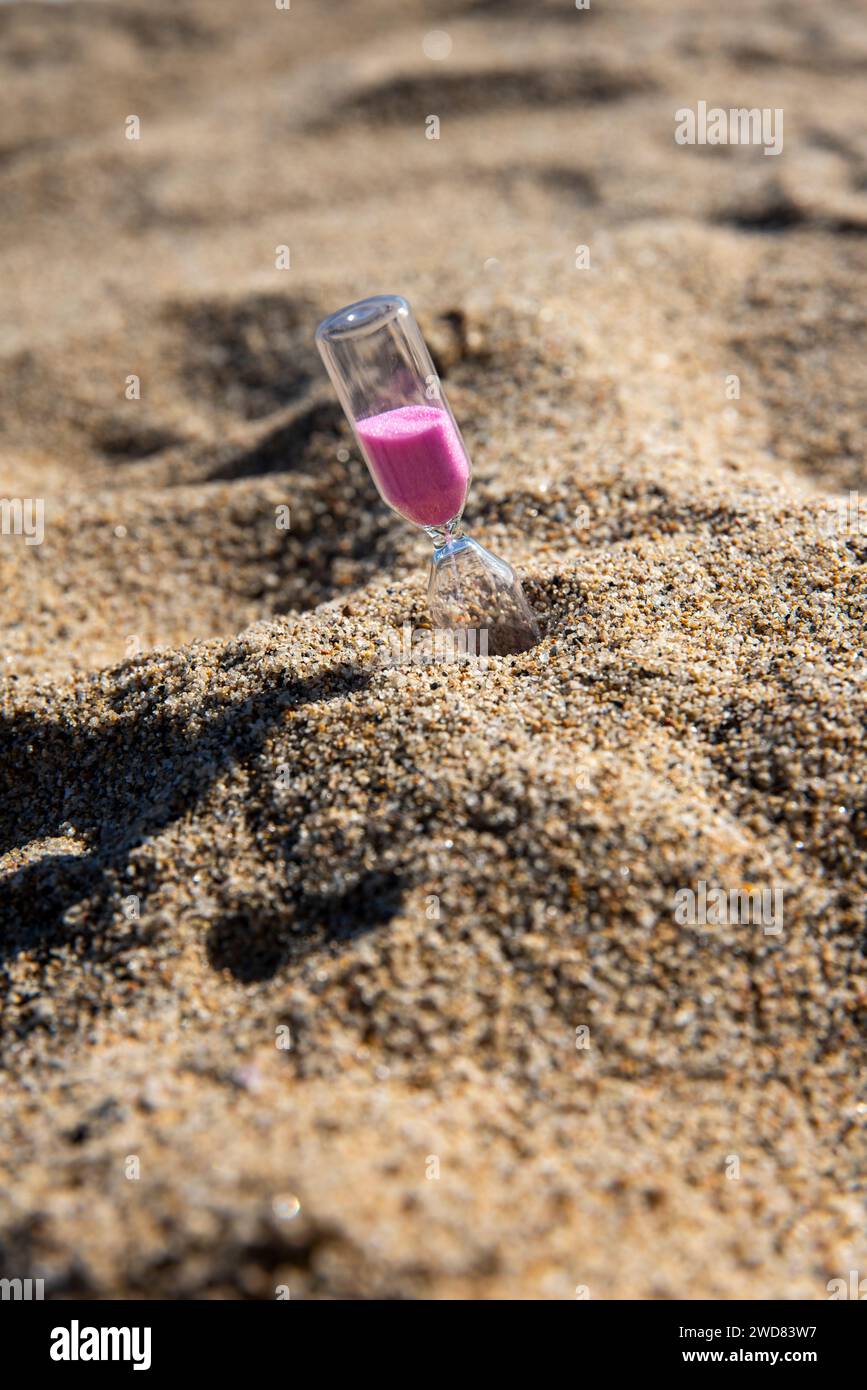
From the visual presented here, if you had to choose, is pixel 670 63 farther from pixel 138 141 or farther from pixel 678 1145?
pixel 678 1145

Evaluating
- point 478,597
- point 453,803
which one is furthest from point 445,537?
point 453,803

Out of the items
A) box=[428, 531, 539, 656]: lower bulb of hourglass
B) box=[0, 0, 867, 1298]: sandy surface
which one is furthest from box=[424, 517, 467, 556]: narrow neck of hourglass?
box=[0, 0, 867, 1298]: sandy surface

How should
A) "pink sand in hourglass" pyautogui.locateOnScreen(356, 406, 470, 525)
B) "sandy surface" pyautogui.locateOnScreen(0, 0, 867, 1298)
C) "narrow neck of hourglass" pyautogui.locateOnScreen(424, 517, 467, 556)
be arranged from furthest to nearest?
"narrow neck of hourglass" pyautogui.locateOnScreen(424, 517, 467, 556) < "pink sand in hourglass" pyautogui.locateOnScreen(356, 406, 470, 525) < "sandy surface" pyautogui.locateOnScreen(0, 0, 867, 1298)

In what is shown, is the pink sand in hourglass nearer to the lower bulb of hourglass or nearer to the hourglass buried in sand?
the hourglass buried in sand

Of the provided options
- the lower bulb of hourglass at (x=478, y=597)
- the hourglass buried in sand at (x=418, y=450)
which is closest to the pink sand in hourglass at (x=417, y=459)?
the hourglass buried in sand at (x=418, y=450)

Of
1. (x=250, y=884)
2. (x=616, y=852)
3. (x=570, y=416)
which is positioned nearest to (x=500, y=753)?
(x=616, y=852)

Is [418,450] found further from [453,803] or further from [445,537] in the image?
[453,803]

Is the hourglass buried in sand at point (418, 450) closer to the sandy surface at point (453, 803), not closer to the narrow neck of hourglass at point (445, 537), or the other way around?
the narrow neck of hourglass at point (445, 537)
